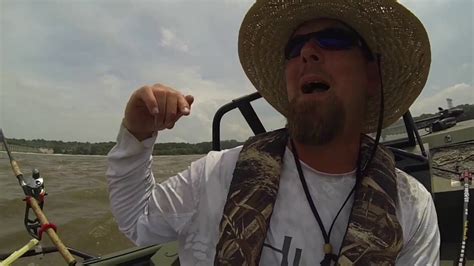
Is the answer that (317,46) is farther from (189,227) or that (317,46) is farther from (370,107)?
(189,227)

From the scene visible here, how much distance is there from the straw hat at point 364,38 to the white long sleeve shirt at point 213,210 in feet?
2.02

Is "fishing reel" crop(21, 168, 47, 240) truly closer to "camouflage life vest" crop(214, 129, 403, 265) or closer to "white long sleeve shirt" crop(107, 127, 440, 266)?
"white long sleeve shirt" crop(107, 127, 440, 266)

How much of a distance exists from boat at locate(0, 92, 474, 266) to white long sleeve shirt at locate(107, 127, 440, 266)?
52 cm

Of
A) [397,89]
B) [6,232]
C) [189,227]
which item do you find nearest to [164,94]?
[189,227]

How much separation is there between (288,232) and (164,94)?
561 mm

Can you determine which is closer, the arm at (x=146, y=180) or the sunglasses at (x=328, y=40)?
the arm at (x=146, y=180)

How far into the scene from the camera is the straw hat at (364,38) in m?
1.63

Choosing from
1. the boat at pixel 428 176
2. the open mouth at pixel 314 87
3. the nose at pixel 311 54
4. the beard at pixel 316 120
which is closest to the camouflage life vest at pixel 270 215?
the beard at pixel 316 120

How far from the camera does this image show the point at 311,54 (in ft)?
4.85

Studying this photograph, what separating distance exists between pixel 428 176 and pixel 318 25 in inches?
56.2

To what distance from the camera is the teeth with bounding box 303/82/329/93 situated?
1.45m

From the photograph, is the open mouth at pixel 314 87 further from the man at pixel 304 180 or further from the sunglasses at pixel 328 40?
the sunglasses at pixel 328 40

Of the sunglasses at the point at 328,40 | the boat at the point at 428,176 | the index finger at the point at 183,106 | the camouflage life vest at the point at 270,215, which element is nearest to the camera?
the index finger at the point at 183,106

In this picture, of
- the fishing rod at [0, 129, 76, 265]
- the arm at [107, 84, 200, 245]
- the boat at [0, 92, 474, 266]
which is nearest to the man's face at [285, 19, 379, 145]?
the arm at [107, 84, 200, 245]
